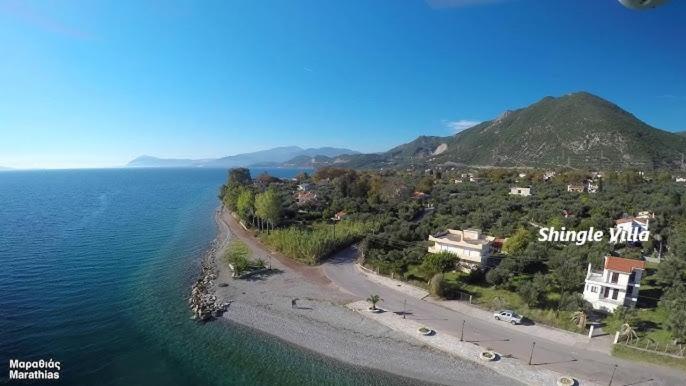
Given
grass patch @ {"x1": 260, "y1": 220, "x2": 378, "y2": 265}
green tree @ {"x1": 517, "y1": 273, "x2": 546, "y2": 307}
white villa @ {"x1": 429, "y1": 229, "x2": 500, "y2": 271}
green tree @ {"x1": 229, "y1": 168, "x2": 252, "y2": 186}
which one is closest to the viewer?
green tree @ {"x1": 517, "y1": 273, "x2": 546, "y2": 307}

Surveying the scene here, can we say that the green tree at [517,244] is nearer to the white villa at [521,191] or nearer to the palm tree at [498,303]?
the palm tree at [498,303]

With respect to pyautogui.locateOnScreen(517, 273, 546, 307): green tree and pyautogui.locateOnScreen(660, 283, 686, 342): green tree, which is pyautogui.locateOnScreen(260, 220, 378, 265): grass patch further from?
pyautogui.locateOnScreen(660, 283, 686, 342): green tree

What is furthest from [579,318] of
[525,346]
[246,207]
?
[246,207]

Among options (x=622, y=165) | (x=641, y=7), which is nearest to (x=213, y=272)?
(x=641, y=7)

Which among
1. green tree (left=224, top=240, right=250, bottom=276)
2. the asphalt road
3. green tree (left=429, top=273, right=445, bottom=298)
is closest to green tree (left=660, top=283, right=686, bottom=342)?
the asphalt road

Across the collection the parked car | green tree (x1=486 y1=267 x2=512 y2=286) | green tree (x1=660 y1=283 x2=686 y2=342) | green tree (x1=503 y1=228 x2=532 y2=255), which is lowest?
the parked car

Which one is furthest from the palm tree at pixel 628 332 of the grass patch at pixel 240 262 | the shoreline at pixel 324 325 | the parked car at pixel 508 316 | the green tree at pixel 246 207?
the green tree at pixel 246 207

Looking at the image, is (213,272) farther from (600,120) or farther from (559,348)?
(600,120)
